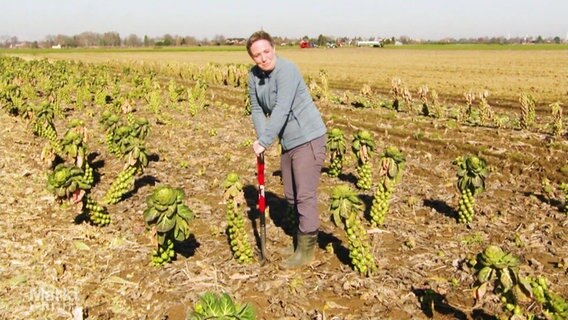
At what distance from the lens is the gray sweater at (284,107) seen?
4703 millimetres

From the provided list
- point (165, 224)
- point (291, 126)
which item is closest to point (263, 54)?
point (291, 126)

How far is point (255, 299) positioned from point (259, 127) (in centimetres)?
187

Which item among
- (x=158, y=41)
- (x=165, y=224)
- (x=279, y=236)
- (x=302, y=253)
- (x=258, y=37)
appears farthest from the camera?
(x=158, y=41)

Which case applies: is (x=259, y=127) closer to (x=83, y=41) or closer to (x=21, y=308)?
(x=21, y=308)

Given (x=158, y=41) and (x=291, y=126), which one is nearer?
(x=291, y=126)

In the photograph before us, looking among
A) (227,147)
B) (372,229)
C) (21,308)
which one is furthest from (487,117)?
(21,308)

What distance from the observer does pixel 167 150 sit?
1073 cm

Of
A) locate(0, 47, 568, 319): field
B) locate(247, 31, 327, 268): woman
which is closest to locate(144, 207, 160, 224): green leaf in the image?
locate(0, 47, 568, 319): field

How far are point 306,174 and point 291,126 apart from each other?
553 mm

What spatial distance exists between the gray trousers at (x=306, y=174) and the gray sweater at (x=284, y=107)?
0.31ft

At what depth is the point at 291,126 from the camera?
494 centimetres

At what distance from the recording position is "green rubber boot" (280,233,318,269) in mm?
5277

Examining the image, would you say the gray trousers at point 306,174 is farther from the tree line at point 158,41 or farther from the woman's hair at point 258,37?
the tree line at point 158,41

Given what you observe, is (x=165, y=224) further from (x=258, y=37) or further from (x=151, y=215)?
(x=258, y=37)
